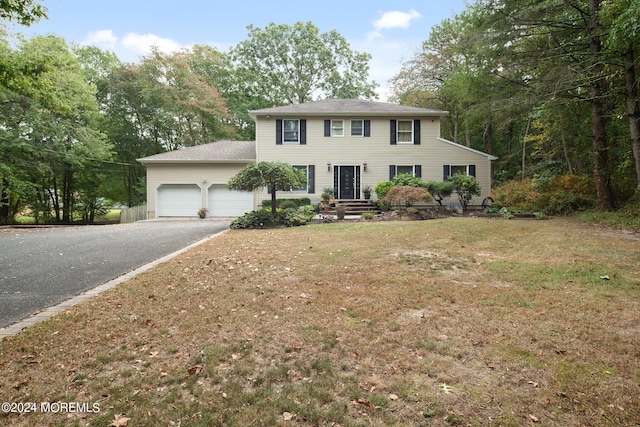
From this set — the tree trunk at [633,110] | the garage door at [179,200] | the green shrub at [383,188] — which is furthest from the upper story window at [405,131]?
the garage door at [179,200]

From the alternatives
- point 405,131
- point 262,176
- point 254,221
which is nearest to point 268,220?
point 254,221

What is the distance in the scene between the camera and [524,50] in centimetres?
1167

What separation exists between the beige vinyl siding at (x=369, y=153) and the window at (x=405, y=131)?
318 mm

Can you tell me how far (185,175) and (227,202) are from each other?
2.71 m

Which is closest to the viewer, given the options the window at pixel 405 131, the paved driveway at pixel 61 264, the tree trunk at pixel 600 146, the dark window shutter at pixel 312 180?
the paved driveway at pixel 61 264

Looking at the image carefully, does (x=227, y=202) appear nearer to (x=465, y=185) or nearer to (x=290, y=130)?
(x=290, y=130)

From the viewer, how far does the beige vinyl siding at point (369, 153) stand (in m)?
17.2

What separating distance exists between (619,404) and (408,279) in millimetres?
2768

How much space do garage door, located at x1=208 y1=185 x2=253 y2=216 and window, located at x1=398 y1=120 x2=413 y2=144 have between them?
28.9 ft

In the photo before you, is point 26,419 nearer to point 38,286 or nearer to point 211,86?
point 38,286

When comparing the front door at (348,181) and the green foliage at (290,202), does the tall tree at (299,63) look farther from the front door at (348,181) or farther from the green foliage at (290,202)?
the green foliage at (290,202)

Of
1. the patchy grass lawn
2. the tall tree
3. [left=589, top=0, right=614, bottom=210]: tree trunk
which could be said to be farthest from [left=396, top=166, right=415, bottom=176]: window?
the tall tree

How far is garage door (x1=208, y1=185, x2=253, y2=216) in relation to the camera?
1825 centimetres

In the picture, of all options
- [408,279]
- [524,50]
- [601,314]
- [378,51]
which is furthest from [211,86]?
[601,314]
